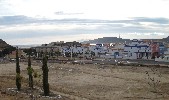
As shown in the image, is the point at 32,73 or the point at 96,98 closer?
the point at 96,98

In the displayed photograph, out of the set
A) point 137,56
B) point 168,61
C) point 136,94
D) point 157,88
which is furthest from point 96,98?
point 137,56

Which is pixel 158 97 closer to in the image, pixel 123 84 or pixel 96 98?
pixel 96 98

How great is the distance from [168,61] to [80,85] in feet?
165

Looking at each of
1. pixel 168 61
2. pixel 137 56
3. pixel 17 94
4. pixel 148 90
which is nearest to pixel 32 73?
pixel 17 94

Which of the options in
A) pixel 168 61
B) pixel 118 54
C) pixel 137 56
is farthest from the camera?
pixel 118 54

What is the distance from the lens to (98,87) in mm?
47219

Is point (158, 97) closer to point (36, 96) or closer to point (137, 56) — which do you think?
point (36, 96)

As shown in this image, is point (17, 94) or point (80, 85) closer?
point (17, 94)

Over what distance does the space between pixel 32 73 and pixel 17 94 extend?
735 cm

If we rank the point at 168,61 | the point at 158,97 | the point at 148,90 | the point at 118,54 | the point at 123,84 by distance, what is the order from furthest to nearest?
1. the point at 118,54
2. the point at 168,61
3. the point at 123,84
4. the point at 148,90
5. the point at 158,97

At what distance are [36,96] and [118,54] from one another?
9500cm

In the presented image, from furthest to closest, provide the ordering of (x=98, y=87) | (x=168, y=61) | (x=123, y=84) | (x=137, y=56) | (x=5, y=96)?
1. (x=137, y=56)
2. (x=168, y=61)
3. (x=123, y=84)
4. (x=98, y=87)
5. (x=5, y=96)

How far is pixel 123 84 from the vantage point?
5047 centimetres

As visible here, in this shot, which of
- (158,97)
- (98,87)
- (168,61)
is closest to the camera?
(158,97)
